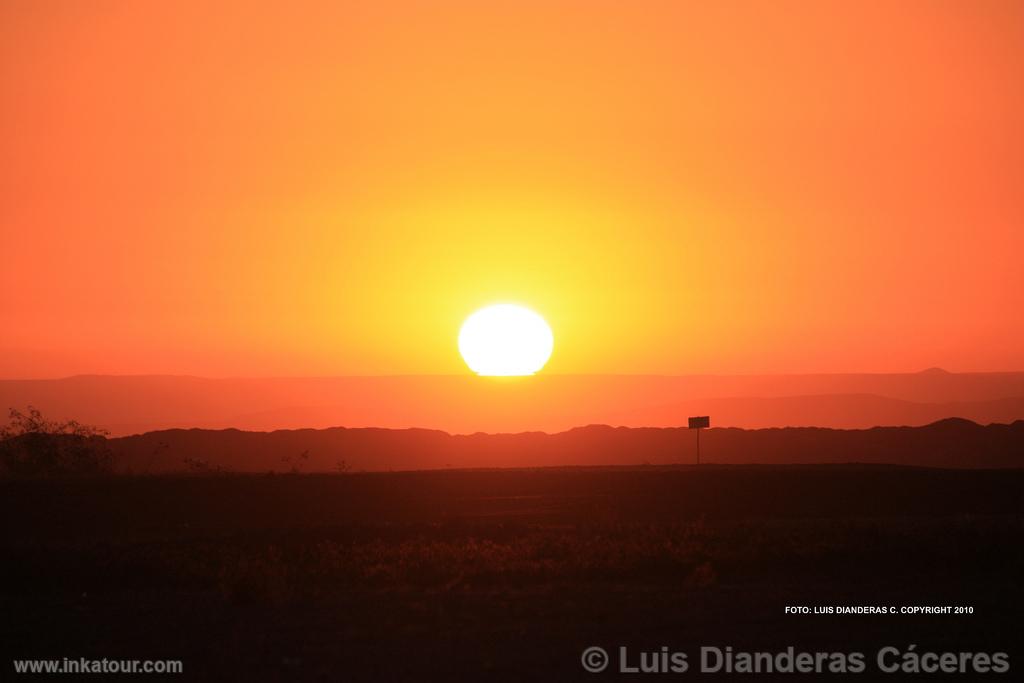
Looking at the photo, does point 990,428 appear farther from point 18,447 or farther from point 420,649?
point 420,649

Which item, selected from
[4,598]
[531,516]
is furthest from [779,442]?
[4,598]

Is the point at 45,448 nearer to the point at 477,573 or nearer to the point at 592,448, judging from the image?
the point at 477,573

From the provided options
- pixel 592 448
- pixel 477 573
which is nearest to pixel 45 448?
pixel 477 573

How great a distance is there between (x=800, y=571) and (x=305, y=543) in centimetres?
1186

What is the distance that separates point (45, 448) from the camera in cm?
5706

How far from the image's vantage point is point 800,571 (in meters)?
23.1

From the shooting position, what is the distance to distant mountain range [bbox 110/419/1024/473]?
108 meters

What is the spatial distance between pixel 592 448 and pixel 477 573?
109445mm

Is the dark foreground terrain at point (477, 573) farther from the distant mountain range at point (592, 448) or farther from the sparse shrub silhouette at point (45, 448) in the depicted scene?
the distant mountain range at point (592, 448)

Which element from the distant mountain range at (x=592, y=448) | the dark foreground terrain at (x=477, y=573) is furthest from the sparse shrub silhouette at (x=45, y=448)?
the distant mountain range at (x=592, y=448)

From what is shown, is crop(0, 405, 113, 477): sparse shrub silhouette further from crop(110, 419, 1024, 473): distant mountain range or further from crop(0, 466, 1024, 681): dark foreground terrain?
crop(110, 419, 1024, 473): distant mountain range

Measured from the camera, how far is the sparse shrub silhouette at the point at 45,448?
56.3m

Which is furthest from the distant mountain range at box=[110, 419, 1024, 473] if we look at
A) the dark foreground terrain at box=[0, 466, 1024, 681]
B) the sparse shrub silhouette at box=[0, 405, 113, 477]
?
the dark foreground terrain at box=[0, 466, 1024, 681]

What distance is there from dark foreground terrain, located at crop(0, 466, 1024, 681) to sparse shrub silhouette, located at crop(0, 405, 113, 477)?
58.2 ft
